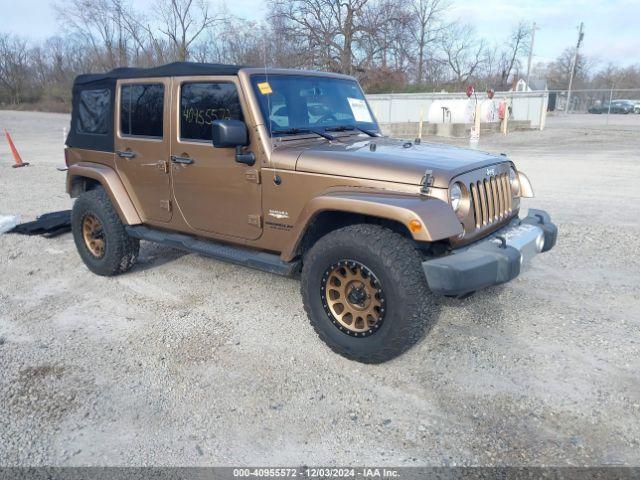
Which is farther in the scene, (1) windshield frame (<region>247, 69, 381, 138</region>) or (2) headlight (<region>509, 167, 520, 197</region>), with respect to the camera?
(2) headlight (<region>509, 167, 520, 197</region>)

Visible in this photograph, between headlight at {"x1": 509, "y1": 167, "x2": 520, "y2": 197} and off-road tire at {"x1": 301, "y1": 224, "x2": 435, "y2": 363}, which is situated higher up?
headlight at {"x1": 509, "y1": 167, "x2": 520, "y2": 197}

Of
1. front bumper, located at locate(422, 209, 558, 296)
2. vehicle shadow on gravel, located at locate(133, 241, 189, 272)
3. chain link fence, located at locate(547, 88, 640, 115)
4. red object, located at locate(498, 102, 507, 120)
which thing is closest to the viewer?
front bumper, located at locate(422, 209, 558, 296)

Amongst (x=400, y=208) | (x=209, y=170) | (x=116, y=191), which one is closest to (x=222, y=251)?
(x=209, y=170)

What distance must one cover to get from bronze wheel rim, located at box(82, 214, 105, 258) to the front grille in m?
3.60

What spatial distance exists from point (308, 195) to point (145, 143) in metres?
1.87

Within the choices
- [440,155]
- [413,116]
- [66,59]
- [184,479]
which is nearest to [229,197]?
[440,155]

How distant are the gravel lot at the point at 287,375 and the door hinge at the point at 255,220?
0.83m

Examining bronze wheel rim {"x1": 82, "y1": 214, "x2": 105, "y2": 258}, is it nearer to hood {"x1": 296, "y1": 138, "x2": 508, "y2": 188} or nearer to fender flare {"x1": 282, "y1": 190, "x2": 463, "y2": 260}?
hood {"x1": 296, "y1": 138, "x2": 508, "y2": 188}

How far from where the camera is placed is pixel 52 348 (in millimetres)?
3738

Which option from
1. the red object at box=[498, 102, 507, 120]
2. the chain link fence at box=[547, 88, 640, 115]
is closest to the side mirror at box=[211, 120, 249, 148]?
the red object at box=[498, 102, 507, 120]

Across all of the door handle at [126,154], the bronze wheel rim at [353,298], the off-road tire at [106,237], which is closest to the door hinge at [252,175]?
the bronze wheel rim at [353,298]

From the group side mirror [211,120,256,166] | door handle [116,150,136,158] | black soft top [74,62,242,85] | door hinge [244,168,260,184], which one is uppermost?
black soft top [74,62,242,85]

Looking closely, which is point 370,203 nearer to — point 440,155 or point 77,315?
point 440,155

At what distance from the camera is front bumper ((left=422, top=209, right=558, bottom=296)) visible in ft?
9.66
